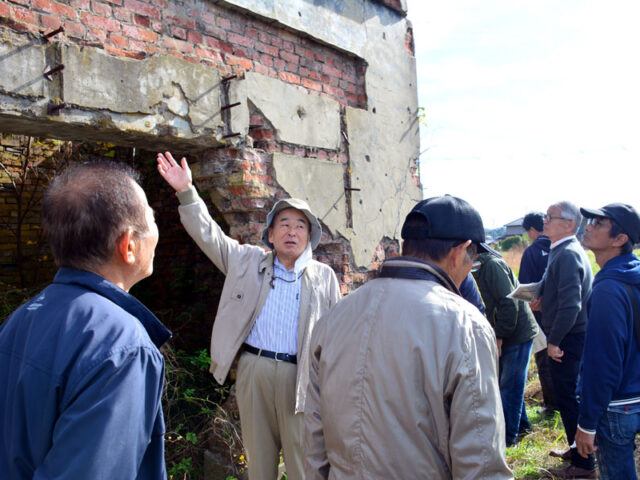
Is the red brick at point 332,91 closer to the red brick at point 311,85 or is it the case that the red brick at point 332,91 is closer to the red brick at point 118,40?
the red brick at point 311,85

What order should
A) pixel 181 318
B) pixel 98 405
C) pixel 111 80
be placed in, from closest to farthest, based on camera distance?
pixel 98 405
pixel 111 80
pixel 181 318

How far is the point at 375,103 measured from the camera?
194 inches

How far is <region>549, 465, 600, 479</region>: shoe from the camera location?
3717mm

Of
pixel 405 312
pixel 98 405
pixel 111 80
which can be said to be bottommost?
pixel 98 405

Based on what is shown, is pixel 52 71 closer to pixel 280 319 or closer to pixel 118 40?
pixel 118 40

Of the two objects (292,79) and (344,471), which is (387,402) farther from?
(292,79)

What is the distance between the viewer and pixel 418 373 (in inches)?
58.1

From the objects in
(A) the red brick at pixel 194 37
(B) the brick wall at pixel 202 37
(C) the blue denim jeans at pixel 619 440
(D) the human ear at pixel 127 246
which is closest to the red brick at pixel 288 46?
(B) the brick wall at pixel 202 37

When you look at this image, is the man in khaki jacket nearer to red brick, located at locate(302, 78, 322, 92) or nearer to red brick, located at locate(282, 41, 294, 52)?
red brick, located at locate(302, 78, 322, 92)

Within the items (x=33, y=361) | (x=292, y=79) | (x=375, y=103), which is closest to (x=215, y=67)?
(x=292, y=79)

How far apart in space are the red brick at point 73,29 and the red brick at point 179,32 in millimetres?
644

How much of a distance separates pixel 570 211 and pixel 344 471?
3.39m

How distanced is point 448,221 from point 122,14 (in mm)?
2679

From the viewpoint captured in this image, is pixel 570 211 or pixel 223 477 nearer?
pixel 223 477
